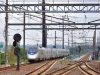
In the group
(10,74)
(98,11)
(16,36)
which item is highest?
(98,11)

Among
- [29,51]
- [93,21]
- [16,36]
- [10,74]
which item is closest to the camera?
[10,74]

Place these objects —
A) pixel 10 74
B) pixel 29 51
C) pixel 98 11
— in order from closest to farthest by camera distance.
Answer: pixel 10 74
pixel 98 11
pixel 29 51

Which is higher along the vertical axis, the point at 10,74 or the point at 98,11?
the point at 98,11

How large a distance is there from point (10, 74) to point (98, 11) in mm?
15777

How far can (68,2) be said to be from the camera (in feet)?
118

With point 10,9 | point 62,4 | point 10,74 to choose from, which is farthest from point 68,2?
point 10,74

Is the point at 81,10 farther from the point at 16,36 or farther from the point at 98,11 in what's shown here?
the point at 16,36

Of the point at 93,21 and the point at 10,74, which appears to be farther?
the point at 93,21

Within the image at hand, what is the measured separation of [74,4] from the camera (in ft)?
118

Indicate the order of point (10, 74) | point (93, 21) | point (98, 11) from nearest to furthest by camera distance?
point (10, 74), point (98, 11), point (93, 21)

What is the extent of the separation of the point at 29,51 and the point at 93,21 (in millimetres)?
10875

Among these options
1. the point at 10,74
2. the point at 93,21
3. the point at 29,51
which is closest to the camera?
the point at 10,74

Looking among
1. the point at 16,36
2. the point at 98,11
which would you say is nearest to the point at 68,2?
the point at 98,11

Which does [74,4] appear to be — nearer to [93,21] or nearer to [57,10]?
[57,10]
